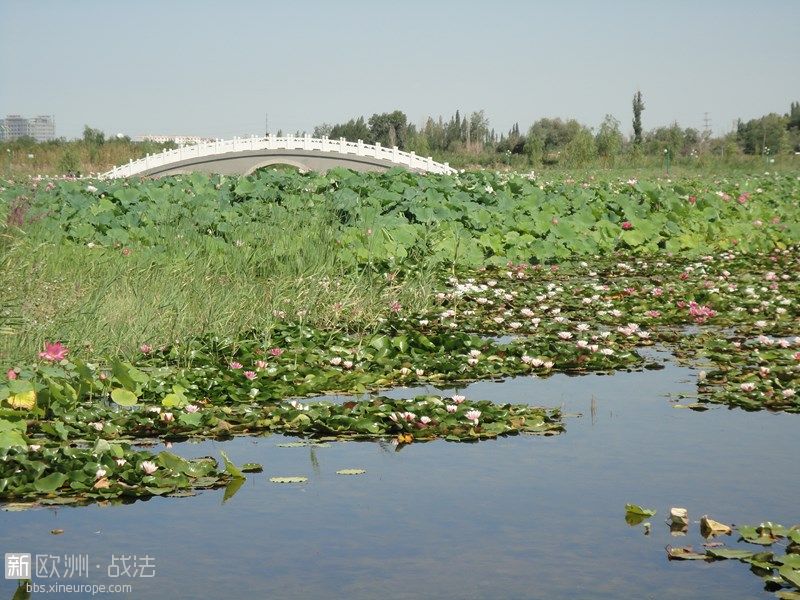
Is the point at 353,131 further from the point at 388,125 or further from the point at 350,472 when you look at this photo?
the point at 350,472

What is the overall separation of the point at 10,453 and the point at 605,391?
4.54 meters

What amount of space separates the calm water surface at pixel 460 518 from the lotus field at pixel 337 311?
31 cm

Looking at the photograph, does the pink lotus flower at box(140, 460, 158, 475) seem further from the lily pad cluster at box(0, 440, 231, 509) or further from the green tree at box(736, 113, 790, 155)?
the green tree at box(736, 113, 790, 155)

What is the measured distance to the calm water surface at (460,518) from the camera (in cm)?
464

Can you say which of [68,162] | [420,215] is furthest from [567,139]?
[420,215]

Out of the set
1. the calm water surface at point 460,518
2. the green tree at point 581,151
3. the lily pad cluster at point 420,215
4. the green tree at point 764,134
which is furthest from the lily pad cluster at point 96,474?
the green tree at point 764,134

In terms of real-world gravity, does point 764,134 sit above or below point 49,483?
above

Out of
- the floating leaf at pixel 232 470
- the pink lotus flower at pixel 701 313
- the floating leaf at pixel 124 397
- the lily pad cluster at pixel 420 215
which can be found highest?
the lily pad cluster at pixel 420 215

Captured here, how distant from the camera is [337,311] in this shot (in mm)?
11219

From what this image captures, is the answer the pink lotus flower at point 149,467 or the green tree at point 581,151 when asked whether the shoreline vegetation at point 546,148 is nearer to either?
the green tree at point 581,151

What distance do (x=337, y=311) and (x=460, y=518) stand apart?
5.91 metres

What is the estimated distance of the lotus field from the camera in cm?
723

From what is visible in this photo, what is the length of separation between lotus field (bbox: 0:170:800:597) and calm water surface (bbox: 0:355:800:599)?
1.03 ft

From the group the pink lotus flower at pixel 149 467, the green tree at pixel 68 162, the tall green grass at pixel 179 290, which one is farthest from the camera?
the green tree at pixel 68 162
